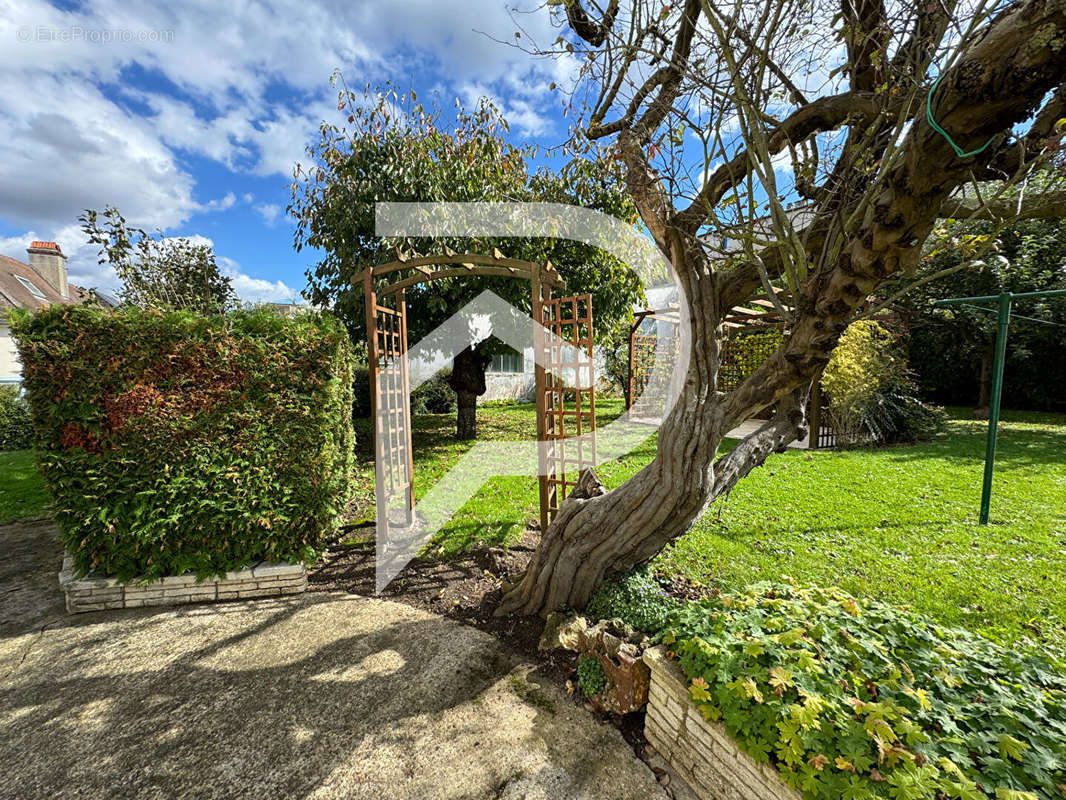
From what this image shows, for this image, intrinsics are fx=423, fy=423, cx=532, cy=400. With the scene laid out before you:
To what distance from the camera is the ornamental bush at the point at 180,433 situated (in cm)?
293

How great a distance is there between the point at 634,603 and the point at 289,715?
1.94 metres

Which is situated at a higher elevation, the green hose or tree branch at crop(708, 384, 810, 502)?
the green hose

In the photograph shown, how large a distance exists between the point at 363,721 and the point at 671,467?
210cm

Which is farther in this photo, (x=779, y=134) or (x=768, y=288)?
(x=779, y=134)

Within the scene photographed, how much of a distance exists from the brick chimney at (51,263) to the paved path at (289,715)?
20.3m

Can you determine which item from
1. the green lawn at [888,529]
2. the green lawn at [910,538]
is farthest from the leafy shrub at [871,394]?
the green lawn at [910,538]

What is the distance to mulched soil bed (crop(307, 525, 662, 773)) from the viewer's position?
251 centimetres

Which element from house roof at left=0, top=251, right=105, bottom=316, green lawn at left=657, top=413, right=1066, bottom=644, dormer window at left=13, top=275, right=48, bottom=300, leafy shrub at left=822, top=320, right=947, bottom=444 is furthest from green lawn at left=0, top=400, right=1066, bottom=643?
dormer window at left=13, top=275, right=48, bottom=300

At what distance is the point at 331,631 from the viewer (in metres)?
2.83

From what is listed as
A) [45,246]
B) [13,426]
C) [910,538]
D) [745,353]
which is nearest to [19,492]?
[13,426]

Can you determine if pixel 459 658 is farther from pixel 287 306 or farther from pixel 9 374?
pixel 9 374

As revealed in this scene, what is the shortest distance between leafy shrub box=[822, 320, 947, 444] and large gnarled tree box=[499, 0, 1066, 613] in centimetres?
552

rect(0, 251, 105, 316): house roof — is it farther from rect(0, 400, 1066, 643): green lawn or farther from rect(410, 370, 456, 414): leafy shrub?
rect(0, 400, 1066, 643): green lawn

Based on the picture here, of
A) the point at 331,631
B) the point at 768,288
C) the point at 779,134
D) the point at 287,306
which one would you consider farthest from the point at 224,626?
the point at 287,306
